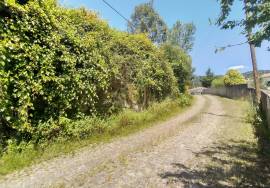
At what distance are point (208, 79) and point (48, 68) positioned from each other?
73332 mm

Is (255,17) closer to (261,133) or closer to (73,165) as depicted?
(73,165)

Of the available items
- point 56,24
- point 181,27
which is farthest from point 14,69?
point 181,27

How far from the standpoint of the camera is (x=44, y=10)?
296 inches

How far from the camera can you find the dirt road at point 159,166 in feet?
17.0

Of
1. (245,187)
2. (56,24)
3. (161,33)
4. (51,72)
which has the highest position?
(161,33)

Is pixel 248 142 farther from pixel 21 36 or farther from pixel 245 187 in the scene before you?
pixel 21 36

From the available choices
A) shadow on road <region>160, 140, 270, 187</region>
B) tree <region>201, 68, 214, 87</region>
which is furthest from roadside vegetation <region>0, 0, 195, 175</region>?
tree <region>201, 68, 214, 87</region>

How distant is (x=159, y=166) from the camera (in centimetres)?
611

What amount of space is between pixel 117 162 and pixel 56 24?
161 inches

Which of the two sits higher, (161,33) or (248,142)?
(161,33)

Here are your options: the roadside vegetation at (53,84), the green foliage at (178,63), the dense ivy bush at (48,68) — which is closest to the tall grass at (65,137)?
the roadside vegetation at (53,84)

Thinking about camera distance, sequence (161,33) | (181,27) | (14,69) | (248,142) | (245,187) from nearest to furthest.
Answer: (245,187), (14,69), (248,142), (161,33), (181,27)

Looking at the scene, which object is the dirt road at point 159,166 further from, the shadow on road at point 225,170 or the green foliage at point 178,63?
the green foliage at point 178,63

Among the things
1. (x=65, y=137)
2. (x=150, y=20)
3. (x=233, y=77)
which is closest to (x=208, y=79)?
(x=233, y=77)
